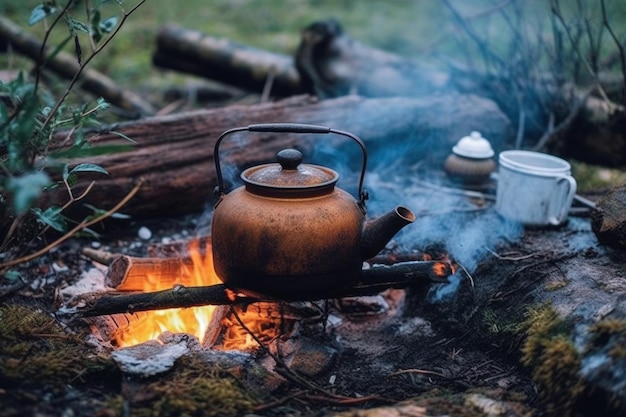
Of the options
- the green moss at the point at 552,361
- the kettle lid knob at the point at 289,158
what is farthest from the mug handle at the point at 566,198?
the kettle lid knob at the point at 289,158

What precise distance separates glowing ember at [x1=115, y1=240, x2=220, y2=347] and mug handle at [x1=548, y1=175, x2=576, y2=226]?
229 centimetres

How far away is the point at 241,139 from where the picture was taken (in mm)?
4848

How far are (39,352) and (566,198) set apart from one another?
3264mm

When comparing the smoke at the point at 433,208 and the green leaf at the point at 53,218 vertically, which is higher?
the green leaf at the point at 53,218

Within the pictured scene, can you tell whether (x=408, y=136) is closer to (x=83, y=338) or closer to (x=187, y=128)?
(x=187, y=128)

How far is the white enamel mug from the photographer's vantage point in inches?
150

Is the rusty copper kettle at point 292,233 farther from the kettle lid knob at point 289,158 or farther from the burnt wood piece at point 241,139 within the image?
the burnt wood piece at point 241,139

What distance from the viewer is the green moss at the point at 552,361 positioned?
2355 millimetres

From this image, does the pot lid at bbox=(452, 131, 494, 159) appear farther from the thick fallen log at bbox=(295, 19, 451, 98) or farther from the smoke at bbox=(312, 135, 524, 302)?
the thick fallen log at bbox=(295, 19, 451, 98)

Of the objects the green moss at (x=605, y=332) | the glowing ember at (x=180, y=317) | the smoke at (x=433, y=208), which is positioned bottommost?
the glowing ember at (x=180, y=317)

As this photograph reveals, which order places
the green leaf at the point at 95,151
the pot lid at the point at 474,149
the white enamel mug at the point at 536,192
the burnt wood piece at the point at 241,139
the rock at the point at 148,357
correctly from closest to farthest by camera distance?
the green leaf at the point at 95,151
the rock at the point at 148,357
the white enamel mug at the point at 536,192
the burnt wood piece at the point at 241,139
the pot lid at the point at 474,149

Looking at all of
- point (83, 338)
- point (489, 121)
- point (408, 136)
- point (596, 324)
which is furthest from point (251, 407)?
point (489, 121)

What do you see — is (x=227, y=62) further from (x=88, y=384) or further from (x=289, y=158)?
(x=88, y=384)

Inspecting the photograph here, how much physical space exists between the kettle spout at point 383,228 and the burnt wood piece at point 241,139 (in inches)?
73.4
